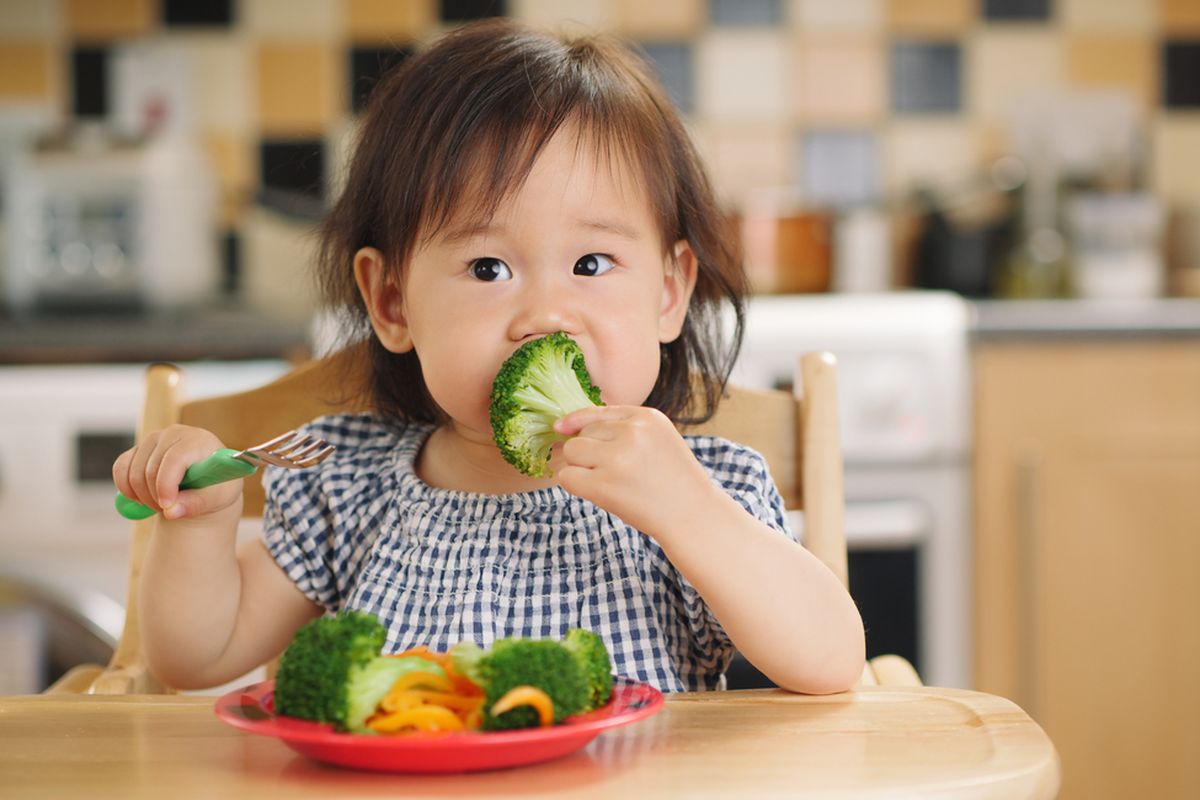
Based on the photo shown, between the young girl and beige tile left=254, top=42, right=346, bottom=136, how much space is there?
5.56ft

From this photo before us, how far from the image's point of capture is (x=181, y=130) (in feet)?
9.02

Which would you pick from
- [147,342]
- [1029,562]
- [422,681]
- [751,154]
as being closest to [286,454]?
[422,681]

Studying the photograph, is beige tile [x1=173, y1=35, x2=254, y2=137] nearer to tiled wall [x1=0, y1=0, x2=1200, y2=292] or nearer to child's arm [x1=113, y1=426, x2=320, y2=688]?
tiled wall [x1=0, y1=0, x2=1200, y2=292]

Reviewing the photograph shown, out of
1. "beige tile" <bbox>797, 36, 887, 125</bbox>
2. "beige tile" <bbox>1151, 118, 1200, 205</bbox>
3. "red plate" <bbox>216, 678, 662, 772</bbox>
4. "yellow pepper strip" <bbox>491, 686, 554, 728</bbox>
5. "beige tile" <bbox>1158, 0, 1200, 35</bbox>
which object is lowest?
"red plate" <bbox>216, 678, 662, 772</bbox>

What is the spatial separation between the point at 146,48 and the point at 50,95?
20cm

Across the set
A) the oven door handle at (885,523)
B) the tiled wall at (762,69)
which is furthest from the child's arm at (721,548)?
the tiled wall at (762,69)

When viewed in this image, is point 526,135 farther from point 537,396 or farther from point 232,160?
point 232,160

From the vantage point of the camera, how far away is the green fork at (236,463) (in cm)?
84

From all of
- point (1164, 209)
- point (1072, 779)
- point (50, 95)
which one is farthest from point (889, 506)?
point (50, 95)

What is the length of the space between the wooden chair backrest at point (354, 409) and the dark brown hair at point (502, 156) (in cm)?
4

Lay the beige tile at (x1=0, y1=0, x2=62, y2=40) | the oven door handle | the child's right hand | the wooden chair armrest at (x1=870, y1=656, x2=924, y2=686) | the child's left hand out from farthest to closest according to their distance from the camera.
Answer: the beige tile at (x1=0, y1=0, x2=62, y2=40) → the oven door handle → the wooden chair armrest at (x1=870, y1=656, x2=924, y2=686) → the child's right hand → the child's left hand

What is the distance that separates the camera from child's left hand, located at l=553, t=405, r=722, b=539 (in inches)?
31.6

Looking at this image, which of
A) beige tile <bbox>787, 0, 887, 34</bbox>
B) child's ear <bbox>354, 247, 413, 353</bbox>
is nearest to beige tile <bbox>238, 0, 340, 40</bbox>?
beige tile <bbox>787, 0, 887, 34</bbox>

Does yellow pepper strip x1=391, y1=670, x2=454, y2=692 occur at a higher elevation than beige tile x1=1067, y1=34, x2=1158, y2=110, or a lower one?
lower
